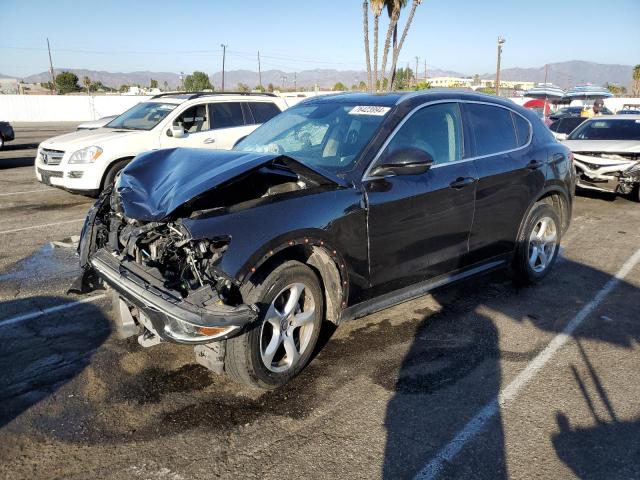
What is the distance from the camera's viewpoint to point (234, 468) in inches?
107

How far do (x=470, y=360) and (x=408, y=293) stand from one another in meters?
0.67

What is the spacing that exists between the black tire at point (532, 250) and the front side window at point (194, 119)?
6.51 m

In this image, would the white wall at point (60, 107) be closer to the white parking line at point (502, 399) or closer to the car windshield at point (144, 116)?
the car windshield at point (144, 116)

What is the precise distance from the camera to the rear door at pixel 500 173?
4.59 m

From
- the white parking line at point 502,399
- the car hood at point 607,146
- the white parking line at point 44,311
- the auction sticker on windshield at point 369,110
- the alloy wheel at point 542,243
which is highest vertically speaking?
the auction sticker on windshield at point 369,110

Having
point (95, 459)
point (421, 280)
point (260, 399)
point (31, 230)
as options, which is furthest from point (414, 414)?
point (31, 230)

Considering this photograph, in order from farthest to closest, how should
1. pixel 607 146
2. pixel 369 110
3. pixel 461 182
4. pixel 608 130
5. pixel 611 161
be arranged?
pixel 608 130 < pixel 607 146 < pixel 611 161 < pixel 461 182 < pixel 369 110

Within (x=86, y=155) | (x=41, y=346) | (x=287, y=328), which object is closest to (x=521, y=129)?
(x=287, y=328)

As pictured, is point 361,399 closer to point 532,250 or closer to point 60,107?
point 532,250

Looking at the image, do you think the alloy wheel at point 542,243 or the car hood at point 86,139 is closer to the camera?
the alloy wheel at point 542,243

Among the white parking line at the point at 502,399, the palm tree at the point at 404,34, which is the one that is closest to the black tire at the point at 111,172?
the white parking line at the point at 502,399

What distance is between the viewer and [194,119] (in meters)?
9.87

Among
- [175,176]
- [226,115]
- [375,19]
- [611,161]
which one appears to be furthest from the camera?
[375,19]

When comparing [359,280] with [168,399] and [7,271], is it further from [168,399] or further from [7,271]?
[7,271]
